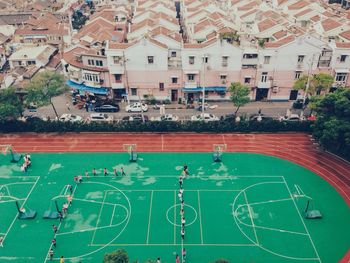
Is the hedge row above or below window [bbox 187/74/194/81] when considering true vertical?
below

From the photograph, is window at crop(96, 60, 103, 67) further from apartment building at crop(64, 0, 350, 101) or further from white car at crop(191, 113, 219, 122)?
white car at crop(191, 113, 219, 122)

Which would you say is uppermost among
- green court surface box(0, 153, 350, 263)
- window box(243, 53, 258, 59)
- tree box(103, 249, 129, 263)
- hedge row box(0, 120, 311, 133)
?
window box(243, 53, 258, 59)

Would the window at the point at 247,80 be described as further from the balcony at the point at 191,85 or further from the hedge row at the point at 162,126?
the hedge row at the point at 162,126

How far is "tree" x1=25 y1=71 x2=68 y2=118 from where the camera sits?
171ft

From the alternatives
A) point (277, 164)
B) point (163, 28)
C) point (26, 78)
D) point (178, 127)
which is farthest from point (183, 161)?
point (26, 78)

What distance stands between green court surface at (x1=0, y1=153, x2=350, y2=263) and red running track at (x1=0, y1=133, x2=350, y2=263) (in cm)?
147

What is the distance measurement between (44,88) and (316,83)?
3918cm

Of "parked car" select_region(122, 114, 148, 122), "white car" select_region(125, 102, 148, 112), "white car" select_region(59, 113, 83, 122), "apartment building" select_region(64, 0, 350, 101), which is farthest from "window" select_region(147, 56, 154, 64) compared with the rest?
"white car" select_region(59, 113, 83, 122)

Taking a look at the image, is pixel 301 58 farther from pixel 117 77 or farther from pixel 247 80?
pixel 117 77

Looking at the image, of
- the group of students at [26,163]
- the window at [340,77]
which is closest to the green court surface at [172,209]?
the group of students at [26,163]

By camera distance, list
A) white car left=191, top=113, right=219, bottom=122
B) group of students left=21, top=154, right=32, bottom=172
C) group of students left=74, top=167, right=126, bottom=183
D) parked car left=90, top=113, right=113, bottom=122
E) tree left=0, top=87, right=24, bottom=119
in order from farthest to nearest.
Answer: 1. parked car left=90, top=113, right=113, bottom=122
2. white car left=191, top=113, right=219, bottom=122
3. tree left=0, top=87, right=24, bottom=119
4. group of students left=21, top=154, right=32, bottom=172
5. group of students left=74, top=167, right=126, bottom=183

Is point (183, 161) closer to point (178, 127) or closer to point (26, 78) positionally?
point (178, 127)

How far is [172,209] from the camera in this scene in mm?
39062

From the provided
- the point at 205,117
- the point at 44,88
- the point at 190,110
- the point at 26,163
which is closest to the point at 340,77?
the point at 205,117
